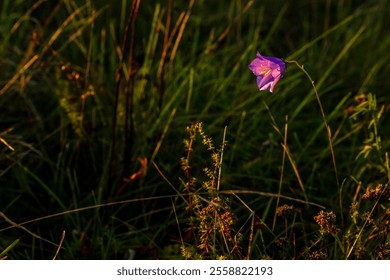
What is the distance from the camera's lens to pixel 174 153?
2.67 metres

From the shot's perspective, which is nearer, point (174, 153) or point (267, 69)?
point (267, 69)

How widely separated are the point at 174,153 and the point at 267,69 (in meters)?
0.76

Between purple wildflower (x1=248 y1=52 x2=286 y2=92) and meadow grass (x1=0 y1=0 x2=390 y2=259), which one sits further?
meadow grass (x1=0 y1=0 x2=390 y2=259)

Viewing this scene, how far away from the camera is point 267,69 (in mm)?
1992

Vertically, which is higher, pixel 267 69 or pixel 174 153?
pixel 267 69

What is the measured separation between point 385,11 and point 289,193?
5.21 feet

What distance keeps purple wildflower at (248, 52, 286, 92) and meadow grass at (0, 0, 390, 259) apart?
15 cm

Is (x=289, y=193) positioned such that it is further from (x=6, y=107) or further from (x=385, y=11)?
(x=385, y=11)

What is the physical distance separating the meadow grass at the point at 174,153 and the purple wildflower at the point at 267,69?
15 cm

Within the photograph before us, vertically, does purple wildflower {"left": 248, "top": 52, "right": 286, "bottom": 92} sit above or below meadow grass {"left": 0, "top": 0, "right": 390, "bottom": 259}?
above

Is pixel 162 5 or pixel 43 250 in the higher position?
pixel 162 5

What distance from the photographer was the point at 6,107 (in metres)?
2.83

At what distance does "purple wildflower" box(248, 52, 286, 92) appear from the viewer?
1940mm
